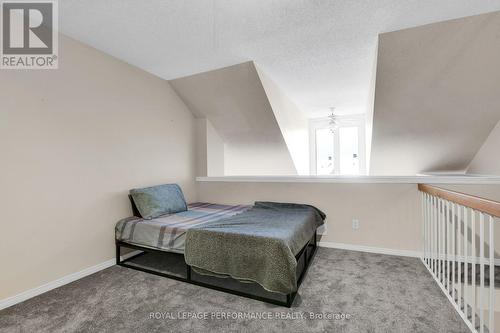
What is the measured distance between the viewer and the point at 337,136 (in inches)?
226

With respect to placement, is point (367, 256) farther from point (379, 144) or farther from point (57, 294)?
point (57, 294)

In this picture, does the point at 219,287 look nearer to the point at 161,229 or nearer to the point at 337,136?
the point at 161,229

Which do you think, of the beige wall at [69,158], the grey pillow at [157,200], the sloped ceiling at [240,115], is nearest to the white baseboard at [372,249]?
the sloped ceiling at [240,115]

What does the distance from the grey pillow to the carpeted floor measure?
2.23 ft

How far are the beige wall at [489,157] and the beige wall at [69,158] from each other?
430 cm

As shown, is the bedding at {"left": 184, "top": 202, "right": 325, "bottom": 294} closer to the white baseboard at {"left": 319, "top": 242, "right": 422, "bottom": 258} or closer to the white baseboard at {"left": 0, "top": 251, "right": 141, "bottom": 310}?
the white baseboard at {"left": 319, "top": 242, "right": 422, "bottom": 258}

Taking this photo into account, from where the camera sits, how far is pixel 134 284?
2236 millimetres

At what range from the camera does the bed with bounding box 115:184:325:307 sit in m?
1.83

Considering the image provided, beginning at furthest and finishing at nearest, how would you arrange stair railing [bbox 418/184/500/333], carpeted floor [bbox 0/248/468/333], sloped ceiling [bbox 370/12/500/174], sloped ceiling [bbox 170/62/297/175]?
sloped ceiling [bbox 170/62/297/175] < sloped ceiling [bbox 370/12/500/174] < carpeted floor [bbox 0/248/468/333] < stair railing [bbox 418/184/500/333]

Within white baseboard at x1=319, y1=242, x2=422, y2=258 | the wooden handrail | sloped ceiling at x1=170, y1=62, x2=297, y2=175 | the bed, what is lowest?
white baseboard at x1=319, y1=242, x2=422, y2=258

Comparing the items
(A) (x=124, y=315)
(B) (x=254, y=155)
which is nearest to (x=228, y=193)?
(B) (x=254, y=155)

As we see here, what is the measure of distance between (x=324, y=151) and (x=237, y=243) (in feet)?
14.6

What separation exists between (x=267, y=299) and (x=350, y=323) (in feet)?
1.99

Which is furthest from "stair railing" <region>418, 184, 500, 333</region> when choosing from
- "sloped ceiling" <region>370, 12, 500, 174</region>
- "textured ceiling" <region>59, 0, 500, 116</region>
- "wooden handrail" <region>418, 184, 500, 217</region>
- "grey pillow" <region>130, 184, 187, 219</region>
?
"grey pillow" <region>130, 184, 187, 219</region>
